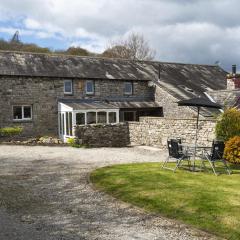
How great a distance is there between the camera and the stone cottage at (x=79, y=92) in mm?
28078

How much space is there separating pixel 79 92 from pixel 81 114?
3.12 m

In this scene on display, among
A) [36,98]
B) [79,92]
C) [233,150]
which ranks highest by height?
[79,92]

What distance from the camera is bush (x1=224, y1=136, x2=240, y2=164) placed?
14328mm

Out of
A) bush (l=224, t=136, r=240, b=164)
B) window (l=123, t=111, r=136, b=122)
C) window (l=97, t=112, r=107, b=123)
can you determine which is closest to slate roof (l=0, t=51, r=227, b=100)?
window (l=123, t=111, r=136, b=122)

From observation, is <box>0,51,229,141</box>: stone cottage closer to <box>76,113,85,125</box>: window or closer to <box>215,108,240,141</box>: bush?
<box>76,113,85,125</box>: window

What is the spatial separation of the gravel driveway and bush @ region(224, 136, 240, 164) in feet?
15.9

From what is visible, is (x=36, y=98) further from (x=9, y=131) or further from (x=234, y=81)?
(x=234, y=81)

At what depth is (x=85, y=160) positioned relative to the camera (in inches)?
630

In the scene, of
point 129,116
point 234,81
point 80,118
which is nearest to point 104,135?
point 80,118

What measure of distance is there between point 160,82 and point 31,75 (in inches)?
439

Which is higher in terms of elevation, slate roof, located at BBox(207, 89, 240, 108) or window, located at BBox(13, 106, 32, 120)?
slate roof, located at BBox(207, 89, 240, 108)

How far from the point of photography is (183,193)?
938cm

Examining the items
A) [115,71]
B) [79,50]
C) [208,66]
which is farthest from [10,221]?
[79,50]

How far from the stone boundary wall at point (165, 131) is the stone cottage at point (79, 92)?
5772 mm
